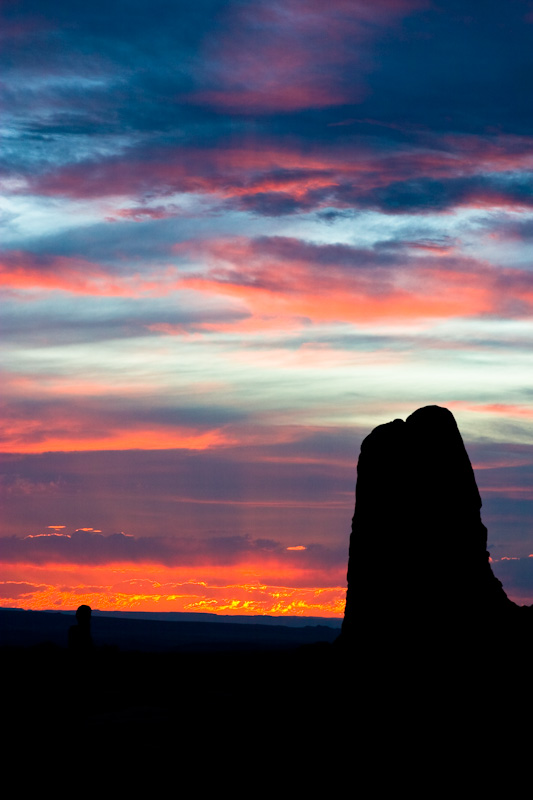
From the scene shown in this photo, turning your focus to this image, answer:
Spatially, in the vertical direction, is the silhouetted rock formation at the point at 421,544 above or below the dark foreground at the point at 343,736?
above

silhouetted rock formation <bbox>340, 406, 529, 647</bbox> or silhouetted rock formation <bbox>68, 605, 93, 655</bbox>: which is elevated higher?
silhouetted rock formation <bbox>340, 406, 529, 647</bbox>

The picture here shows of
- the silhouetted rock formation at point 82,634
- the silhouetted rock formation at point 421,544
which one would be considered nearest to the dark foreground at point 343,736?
the silhouetted rock formation at point 421,544

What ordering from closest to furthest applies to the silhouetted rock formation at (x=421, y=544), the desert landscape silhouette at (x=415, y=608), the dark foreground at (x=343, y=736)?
the dark foreground at (x=343, y=736)
the desert landscape silhouette at (x=415, y=608)
the silhouetted rock formation at (x=421, y=544)

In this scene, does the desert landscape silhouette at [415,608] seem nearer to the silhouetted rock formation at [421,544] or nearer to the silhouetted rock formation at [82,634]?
the silhouetted rock formation at [421,544]

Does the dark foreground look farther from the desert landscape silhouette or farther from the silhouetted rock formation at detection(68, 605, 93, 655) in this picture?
the silhouetted rock formation at detection(68, 605, 93, 655)

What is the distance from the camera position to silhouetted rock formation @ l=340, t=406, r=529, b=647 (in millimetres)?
35531

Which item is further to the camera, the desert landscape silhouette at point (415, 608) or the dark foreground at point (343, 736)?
the desert landscape silhouette at point (415, 608)

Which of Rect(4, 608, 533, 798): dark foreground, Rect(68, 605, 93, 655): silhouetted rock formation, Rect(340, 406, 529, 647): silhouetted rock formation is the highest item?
Rect(340, 406, 529, 647): silhouetted rock formation

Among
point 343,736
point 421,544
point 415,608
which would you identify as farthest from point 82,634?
point 421,544

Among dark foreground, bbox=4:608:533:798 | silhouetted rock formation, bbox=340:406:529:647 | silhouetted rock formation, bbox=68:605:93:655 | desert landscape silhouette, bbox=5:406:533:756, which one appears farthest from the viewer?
silhouetted rock formation, bbox=68:605:93:655

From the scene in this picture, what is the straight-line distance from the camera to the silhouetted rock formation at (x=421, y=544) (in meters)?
35.5

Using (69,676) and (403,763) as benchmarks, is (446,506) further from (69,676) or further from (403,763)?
(69,676)

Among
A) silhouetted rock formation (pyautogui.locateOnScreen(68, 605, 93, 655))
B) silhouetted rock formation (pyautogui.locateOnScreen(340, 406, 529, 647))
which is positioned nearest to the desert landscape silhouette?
silhouetted rock formation (pyautogui.locateOnScreen(340, 406, 529, 647))

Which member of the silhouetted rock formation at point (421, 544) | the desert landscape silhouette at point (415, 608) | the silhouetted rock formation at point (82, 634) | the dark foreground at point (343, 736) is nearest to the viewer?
the dark foreground at point (343, 736)
